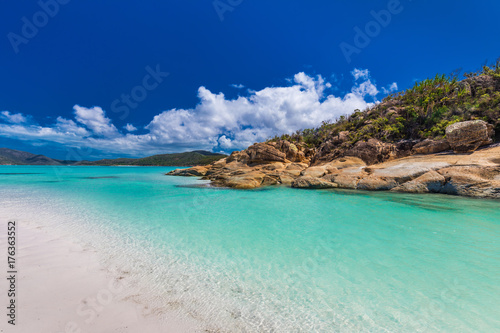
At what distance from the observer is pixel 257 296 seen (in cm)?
410

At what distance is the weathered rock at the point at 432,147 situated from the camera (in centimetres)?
1952

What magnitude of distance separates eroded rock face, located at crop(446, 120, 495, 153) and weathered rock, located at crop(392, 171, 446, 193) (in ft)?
15.4

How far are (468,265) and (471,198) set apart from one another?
13.2m

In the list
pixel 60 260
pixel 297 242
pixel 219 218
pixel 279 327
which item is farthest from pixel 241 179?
pixel 279 327

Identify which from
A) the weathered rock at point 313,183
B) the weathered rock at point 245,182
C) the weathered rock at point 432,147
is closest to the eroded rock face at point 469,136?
the weathered rock at point 432,147

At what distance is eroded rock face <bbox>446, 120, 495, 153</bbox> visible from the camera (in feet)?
58.5

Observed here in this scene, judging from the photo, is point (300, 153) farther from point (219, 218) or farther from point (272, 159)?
point (219, 218)

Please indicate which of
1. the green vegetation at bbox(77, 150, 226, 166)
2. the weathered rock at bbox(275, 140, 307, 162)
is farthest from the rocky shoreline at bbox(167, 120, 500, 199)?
the green vegetation at bbox(77, 150, 226, 166)

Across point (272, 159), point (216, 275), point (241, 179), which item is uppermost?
point (272, 159)

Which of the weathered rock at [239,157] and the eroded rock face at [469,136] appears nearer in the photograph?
the eroded rock face at [469,136]

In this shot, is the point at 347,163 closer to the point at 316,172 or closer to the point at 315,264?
the point at 316,172

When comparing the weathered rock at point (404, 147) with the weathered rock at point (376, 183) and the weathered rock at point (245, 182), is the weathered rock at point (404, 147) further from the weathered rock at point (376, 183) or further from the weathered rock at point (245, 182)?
the weathered rock at point (245, 182)

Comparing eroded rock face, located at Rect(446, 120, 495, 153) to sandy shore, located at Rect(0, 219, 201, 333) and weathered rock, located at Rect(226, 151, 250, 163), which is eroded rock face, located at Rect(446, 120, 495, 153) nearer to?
sandy shore, located at Rect(0, 219, 201, 333)

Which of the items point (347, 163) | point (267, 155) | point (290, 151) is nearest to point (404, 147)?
point (347, 163)
